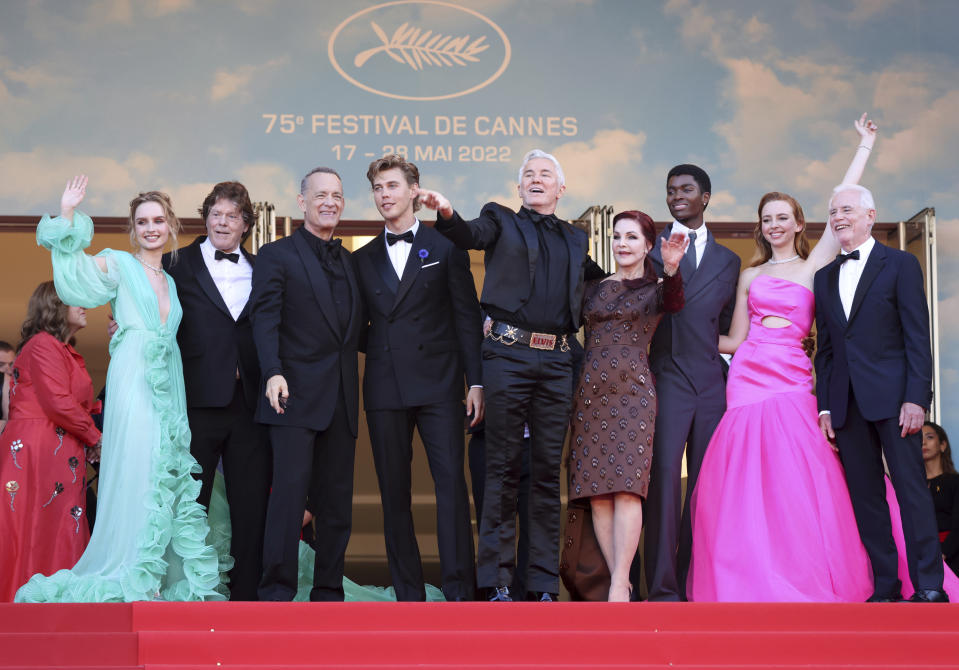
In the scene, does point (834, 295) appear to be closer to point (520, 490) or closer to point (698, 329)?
point (698, 329)

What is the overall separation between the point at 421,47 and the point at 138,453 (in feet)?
13.3

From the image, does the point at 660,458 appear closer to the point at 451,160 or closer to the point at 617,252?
the point at 617,252

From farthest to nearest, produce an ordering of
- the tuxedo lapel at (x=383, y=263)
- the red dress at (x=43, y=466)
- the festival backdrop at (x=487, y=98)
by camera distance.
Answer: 1. the festival backdrop at (x=487, y=98)
2. the red dress at (x=43, y=466)
3. the tuxedo lapel at (x=383, y=263)

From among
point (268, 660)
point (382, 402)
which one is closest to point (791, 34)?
point (382, 402)

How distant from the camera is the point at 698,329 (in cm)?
484

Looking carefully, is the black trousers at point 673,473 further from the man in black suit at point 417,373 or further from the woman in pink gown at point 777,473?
the man in black suit at point 417,373

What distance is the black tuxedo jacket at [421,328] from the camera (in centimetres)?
466

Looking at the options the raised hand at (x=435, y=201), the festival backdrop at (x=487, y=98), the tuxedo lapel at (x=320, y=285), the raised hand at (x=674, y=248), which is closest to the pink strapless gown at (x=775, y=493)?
the raised hand at (x=674, y=248)

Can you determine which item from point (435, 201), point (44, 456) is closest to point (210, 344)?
point (44, 456)

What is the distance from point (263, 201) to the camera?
7656mm

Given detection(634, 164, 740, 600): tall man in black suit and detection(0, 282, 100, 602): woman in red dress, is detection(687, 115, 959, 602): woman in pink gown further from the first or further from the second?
detection(0, 282, 100, 602): woman in red dress

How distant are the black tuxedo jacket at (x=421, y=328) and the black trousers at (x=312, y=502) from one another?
0.75 feet

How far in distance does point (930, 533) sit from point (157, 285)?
302cm

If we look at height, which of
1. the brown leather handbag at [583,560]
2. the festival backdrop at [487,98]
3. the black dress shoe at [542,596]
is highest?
the festival backdrop at [487,98]
